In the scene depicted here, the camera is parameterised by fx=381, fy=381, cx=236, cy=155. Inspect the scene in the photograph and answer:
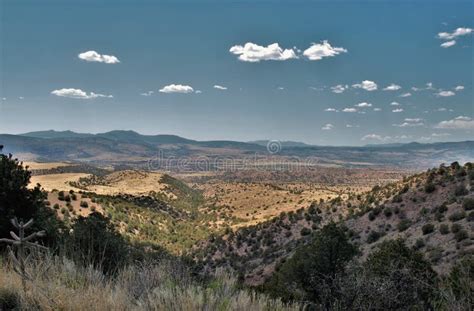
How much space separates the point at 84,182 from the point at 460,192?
100m

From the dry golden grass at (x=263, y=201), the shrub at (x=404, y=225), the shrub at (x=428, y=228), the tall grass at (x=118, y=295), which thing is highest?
the tall grass at (x=118, y=295)

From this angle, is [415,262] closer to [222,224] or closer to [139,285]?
[139,285]

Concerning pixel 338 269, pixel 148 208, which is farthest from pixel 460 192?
pixel 148 208

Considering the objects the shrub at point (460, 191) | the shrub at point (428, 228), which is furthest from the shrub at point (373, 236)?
the shrub at point (460, 191)

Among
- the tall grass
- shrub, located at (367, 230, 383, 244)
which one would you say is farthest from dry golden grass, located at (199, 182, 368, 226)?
the tall grass

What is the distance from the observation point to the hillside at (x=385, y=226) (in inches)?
935

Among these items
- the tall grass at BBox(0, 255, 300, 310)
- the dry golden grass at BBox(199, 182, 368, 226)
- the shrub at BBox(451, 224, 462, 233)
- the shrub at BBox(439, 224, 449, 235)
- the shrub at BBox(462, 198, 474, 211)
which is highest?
the tall grass at BBox(0, 255, 300, 310)

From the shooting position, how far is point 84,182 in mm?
109250

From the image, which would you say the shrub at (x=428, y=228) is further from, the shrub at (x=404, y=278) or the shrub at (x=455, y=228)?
the shrub at (x=404, y=278)

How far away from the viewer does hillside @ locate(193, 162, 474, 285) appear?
77.9 ft

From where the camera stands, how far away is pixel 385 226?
32.5 m

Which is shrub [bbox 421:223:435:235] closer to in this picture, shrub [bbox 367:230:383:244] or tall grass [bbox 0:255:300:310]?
shrub [bbox 367:230:383:244]

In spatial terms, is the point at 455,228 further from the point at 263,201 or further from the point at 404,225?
the point at 263,201

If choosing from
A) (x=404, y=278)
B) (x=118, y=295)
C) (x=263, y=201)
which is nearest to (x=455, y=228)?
(x=404, y=278)
